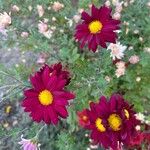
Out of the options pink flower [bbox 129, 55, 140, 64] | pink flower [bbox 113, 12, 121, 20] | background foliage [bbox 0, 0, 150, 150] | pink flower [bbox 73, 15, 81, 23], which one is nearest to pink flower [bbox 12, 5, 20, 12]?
background foliage [bbox 0, 0, 150, 150]

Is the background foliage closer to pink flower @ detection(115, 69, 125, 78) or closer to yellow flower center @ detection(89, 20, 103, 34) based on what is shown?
pink flower @ detection(115, 69, 125, 78)

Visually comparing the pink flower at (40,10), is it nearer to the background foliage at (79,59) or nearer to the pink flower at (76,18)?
the background foliage at (79,59)

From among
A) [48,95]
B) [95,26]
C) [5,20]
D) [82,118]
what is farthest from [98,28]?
[82,118]

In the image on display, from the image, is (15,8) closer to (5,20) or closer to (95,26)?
(5,20)

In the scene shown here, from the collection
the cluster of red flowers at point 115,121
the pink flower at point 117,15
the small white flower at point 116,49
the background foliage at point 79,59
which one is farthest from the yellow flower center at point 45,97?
the pink flower at point 117,15

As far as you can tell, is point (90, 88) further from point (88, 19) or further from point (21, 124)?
point (21, 124)

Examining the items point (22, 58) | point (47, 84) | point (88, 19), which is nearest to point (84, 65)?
point (88, 19)
